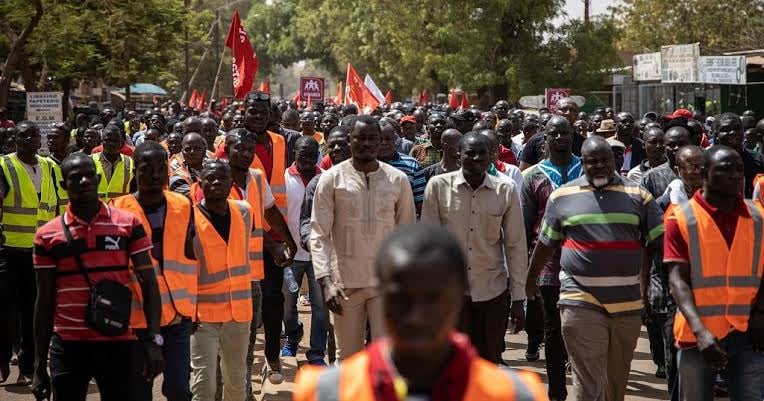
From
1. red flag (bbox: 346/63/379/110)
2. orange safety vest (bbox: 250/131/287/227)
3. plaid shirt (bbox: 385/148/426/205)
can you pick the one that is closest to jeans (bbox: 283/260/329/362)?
orange safety vest (bbox: 250/131/287/227)

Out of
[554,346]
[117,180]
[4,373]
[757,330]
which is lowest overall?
[4,373]

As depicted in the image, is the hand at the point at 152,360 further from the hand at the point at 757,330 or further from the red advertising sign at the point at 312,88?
the red advertising sign at the point at 312,88

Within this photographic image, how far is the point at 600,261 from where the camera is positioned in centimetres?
680

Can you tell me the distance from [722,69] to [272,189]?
21228 millimetres

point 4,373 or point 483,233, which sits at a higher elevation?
point 483,233

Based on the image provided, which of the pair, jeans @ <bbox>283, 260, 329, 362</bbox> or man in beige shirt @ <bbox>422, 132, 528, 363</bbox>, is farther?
jeans @ <bbox>283, 260, 329, 362</bbox>

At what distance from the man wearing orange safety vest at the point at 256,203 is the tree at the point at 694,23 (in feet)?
125

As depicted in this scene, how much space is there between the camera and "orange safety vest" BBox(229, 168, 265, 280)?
7.94 meters

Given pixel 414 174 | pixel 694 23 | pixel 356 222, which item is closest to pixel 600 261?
pixel 356 222

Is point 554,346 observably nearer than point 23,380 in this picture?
Yes

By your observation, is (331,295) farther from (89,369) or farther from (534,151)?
(534,151)

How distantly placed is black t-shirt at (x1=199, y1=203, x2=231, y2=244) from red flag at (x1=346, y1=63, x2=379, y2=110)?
16671mm

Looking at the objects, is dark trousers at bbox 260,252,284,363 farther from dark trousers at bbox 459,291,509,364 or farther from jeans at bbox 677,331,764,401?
jeans at bbox 677,331,764,401

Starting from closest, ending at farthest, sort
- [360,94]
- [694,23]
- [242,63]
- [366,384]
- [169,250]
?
1. [366,384]
2. [169,250]
3. [242,63]
4. [360,94]
5. [694,23]
